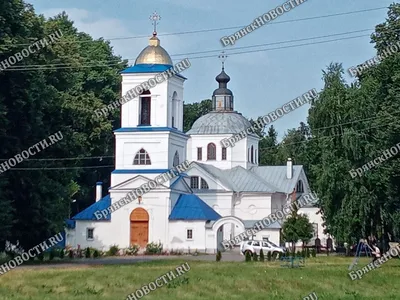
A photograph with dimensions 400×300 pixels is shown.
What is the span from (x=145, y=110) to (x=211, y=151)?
589 inches

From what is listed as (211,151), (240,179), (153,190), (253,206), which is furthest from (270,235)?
(211,151)

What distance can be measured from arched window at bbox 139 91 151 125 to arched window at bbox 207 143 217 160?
14.5 meters

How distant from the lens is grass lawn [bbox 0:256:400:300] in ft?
82.9

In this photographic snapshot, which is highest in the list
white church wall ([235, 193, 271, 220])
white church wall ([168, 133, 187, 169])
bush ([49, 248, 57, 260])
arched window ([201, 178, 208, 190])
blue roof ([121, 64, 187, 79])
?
blue roof ([121, 64, 187, 79])

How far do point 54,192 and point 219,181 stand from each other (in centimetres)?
2844

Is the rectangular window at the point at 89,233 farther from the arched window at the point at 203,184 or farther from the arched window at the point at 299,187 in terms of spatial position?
the arched window at the point at 299,187

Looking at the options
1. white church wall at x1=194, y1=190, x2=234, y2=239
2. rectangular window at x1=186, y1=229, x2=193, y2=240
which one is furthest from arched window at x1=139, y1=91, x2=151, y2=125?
white church wall at x1=194, y1=190, x2=234, y2=239

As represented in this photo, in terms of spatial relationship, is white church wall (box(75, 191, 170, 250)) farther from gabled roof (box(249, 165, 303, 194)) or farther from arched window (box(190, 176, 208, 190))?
gabled roof (box(249, 165, 303, 194))

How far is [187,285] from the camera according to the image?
2702 centimetres

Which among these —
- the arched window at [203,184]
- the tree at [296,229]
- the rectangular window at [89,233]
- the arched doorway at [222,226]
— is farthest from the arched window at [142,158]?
the arched window at [203,184]

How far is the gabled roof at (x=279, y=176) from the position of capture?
72.1 m

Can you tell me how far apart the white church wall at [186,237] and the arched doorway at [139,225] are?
1624mm

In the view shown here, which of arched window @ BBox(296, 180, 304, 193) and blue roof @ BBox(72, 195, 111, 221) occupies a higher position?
arched window @ BBox(296, 180, 304, 193)

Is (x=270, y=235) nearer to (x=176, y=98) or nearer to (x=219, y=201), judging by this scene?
(x=219, y=201)
